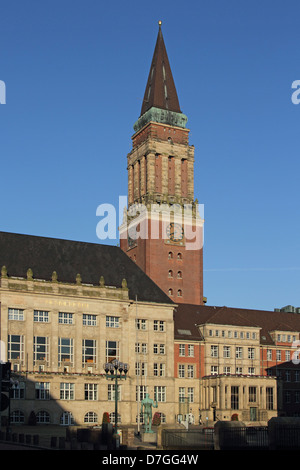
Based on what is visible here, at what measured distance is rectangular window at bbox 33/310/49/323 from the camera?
7956cm

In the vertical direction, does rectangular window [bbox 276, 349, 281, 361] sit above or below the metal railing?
above

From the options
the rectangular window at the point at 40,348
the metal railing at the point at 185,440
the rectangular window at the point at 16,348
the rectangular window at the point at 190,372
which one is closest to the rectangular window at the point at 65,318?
the rectangular window at the point at 40,348

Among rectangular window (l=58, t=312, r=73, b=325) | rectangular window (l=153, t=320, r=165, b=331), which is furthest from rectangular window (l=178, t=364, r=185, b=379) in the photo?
rectangular window (l=58, t=312, r=73, b=325)

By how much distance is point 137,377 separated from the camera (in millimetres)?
84938

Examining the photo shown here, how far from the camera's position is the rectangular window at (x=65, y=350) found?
8019cm

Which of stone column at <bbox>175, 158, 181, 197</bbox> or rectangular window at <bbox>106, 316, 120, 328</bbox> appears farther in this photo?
stone column at <bbox>175, 158, 181, 197</bbox>

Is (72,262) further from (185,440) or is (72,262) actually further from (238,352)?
(185,440)

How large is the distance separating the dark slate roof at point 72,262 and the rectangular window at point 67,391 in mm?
12922

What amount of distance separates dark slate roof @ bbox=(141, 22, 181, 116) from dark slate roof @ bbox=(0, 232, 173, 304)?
128 feet

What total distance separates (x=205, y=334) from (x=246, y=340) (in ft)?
21.8

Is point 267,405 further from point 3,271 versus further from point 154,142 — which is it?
point 154,142

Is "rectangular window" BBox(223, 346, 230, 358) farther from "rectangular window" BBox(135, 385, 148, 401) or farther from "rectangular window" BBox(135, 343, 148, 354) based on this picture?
"rectangular window" BBox(135, 385, 148, 401)

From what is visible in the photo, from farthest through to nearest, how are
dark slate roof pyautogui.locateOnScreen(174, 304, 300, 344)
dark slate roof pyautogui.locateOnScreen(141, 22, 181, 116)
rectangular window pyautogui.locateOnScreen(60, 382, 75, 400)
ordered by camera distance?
dark slate roof pyautogui.locateOnScreen(141, 22, 181, 116) → dark slate roof pyautogui.locateOnScreen(174, 304, 300, 344) → rectangular window pyautogui.locateOnScreen(60, 382, 75, 400)
